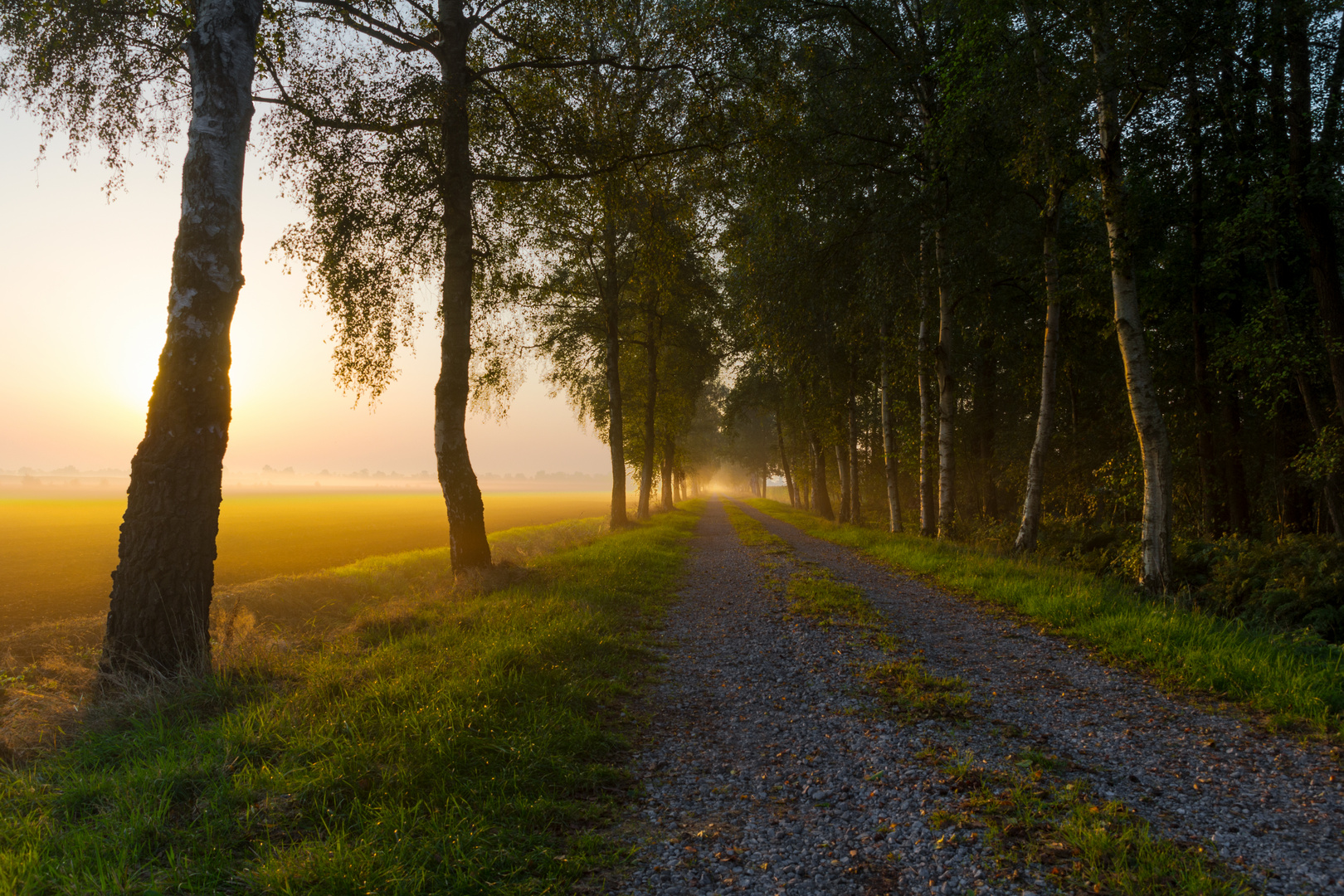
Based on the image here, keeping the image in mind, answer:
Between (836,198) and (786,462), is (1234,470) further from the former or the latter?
(786,462)

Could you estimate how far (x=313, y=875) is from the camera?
277cm

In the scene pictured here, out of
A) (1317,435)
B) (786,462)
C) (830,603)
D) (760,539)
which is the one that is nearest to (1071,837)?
(830,603)

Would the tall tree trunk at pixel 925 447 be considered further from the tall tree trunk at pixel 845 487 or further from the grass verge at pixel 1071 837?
the grass verge at pixel 1071 837

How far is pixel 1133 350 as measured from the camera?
33.7ft

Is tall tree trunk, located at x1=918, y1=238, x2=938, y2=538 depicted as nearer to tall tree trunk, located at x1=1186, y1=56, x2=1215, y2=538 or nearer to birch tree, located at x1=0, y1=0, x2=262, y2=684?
tall tree trunk, located at x1=1186, y1=56, x2=1215, y2=538

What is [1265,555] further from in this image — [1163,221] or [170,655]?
[170,655]

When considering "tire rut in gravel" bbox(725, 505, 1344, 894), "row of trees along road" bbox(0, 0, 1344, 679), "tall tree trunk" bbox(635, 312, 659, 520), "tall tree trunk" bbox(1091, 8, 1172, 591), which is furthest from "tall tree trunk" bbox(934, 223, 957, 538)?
"tall tree trunk" bbox(635, 312, 659, 520)

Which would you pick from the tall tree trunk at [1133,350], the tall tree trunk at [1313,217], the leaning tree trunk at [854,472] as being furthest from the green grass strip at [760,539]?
the tall tree trunk at [1313,217]

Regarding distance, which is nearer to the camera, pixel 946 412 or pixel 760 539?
pixel 946 412

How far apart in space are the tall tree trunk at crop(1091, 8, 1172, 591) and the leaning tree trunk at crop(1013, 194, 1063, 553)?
1958 mm

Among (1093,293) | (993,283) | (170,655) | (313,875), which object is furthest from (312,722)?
(993,283)

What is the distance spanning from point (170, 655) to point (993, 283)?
1763 cm

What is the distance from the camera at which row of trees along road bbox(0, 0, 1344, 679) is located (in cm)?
635

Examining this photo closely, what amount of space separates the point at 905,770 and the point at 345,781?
3.73 meters
